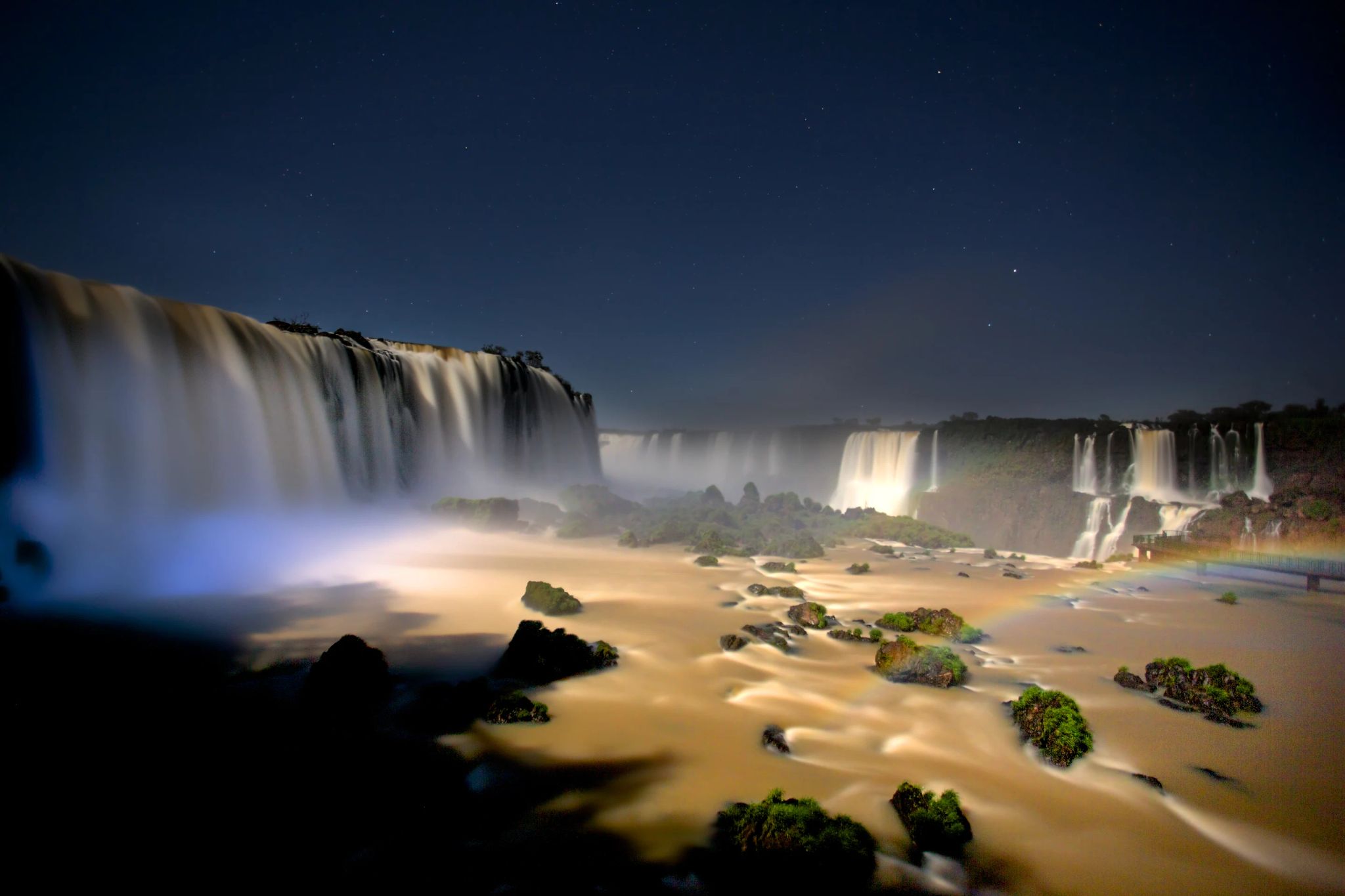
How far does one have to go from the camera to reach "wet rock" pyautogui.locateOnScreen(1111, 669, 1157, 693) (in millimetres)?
6461

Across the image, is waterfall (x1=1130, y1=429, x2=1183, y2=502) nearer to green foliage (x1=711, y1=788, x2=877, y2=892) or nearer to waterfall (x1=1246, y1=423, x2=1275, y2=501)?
waterfall (x1=1246, y1=423, x2=1275, y2=501)

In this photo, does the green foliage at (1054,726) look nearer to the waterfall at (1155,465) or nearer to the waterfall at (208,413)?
the waterfall at (208,413)

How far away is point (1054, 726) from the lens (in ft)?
16.3

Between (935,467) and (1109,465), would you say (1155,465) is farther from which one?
(935,467)

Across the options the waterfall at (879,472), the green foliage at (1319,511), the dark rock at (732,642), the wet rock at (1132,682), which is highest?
the waterfall at (879,472)

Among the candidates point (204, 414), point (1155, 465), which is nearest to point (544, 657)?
point (204, 414)

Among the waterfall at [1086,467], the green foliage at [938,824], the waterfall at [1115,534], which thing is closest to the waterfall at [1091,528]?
the waterfall at [1115,534]

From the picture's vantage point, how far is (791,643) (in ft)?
26.1

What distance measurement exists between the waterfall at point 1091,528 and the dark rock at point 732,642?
26.4 meters

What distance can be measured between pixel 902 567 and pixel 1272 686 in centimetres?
947

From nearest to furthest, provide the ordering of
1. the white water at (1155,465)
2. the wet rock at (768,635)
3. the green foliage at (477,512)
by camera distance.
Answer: the wet rock at (768,635) → the green foliage at (477,512) → the white water at (1155,465)

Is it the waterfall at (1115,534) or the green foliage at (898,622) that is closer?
the green foliage at (898,622)

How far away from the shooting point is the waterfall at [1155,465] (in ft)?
86.5

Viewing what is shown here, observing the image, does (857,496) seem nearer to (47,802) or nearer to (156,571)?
(156,571)
